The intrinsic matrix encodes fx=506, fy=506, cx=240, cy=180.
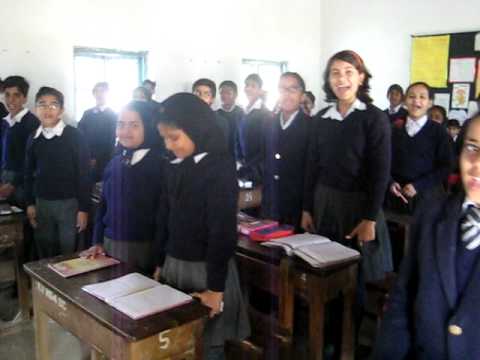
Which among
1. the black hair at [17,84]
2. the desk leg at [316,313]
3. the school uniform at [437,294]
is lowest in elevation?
the desk leg at [316,313]

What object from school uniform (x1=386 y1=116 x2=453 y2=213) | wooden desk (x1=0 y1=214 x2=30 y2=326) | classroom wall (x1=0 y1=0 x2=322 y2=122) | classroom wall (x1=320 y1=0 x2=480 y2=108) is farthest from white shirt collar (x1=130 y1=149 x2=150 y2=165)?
classroom wall (x1=320 y1=0 x2=480 y2=108)

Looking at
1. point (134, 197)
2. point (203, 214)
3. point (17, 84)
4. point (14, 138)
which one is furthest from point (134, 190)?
point (17, 84)

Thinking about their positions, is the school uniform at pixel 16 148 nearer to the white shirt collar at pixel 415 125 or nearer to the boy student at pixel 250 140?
the boy student at pixel 250 140

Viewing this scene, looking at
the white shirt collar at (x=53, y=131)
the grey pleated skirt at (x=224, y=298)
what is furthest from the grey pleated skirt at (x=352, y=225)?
the white shirt collar at (x=53, y=131)

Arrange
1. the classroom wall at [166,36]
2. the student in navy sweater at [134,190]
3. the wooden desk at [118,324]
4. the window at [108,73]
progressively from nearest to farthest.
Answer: the wooden desk at [118,324], the student in navy sweater at [134,190], the classroom wall at [166,36], the window at [108,73]

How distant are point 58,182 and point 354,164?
5.55ft

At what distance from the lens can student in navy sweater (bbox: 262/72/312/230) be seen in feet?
8.89

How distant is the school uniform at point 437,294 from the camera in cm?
104

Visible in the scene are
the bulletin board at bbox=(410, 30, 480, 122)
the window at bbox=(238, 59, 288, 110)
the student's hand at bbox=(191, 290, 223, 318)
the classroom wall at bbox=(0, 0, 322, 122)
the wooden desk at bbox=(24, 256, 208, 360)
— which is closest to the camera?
the wooden desk at bbox=(24, 256, 208, 360)

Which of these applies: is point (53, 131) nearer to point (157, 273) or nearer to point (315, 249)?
point (157, 273)

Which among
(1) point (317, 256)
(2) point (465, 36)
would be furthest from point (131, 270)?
(2) point (465, 36)

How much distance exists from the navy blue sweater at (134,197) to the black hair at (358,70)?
2.81 feet

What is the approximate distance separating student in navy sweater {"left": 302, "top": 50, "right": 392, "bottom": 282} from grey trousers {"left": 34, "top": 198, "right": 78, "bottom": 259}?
1.48 meters

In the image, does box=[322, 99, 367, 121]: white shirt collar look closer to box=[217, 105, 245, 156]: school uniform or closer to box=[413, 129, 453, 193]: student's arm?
box=[413, 129, 453, 193]: student's arm
